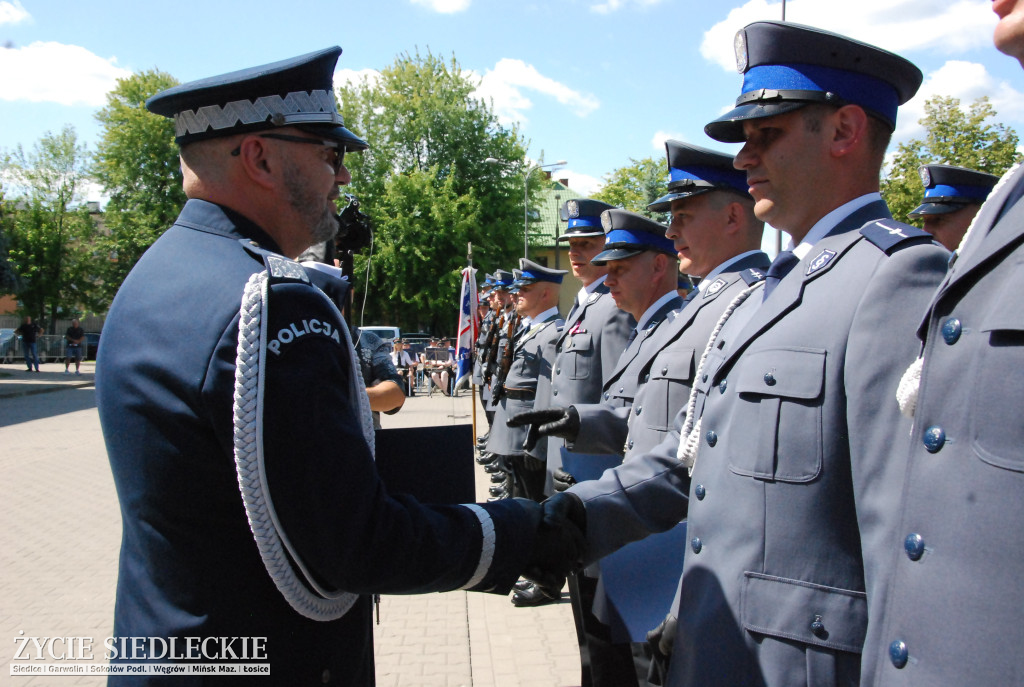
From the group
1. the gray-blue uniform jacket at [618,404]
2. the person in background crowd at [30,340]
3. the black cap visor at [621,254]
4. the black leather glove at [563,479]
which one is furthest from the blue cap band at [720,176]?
the person in background crowd at [30,340]

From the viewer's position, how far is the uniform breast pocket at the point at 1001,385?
3.19 ft

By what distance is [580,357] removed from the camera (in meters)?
5.45

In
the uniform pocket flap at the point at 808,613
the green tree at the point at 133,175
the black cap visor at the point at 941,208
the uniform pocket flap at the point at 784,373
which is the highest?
the green tree at the point at 133,175

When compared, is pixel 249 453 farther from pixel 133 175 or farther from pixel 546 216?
pixel 546 216

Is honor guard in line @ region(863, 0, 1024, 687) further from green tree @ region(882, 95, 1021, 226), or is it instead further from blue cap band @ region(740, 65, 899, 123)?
green tree @ region(882, 95, 1021, 226)

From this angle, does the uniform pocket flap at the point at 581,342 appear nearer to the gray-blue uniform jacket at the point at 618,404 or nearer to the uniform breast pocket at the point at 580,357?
the uniform breast pocket at the point at 580,357

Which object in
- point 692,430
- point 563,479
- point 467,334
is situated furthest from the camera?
point 467,334

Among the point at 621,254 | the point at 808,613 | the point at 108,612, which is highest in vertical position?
the point at 621,254

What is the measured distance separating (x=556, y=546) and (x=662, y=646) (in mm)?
389

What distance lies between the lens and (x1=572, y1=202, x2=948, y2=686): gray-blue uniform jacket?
1.47 m

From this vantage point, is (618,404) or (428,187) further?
(428,187)

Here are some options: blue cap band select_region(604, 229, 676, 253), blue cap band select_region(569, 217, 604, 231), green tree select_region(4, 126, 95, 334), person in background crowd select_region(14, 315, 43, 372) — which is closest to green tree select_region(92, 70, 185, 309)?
green tree select_region(4, 126, 95, 334)

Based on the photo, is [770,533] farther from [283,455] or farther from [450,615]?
[450,615]

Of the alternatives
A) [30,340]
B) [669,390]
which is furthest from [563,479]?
[30,340]
